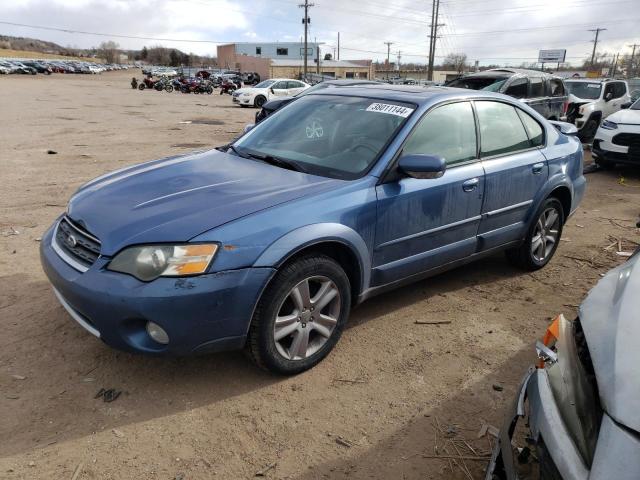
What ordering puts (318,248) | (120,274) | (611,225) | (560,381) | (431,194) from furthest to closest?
(611,225)
(431,194)
(318,248)
(120,274)
(560,381)

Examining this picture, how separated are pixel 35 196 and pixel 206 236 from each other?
5.21 meters

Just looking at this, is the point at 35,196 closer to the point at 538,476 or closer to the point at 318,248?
the point at 318,248

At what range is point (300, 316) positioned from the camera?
2.93 metres

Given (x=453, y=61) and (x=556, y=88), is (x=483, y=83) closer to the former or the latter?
(x=556, y=88)

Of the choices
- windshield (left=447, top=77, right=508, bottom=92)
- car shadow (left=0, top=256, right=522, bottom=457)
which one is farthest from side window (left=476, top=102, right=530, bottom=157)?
windshield (left=447, top=77, right=508, bottom=92)

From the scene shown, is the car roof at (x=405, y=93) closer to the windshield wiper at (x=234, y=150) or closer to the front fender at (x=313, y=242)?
the windshield wiper at (x=234, y=150)

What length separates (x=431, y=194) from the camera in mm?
3445

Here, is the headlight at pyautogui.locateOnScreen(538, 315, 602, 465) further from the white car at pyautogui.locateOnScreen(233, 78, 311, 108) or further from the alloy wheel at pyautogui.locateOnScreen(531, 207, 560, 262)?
the white car at pyautogui.locateOnScreen(233, 78, 311, 108)

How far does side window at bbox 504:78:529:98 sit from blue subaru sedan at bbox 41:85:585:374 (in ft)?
23.6

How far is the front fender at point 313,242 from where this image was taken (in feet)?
8.66

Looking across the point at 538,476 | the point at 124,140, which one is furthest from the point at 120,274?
the point at 124,140

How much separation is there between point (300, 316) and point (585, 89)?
49.5ft

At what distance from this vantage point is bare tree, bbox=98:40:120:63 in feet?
465

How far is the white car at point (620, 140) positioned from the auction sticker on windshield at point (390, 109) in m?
7.57
